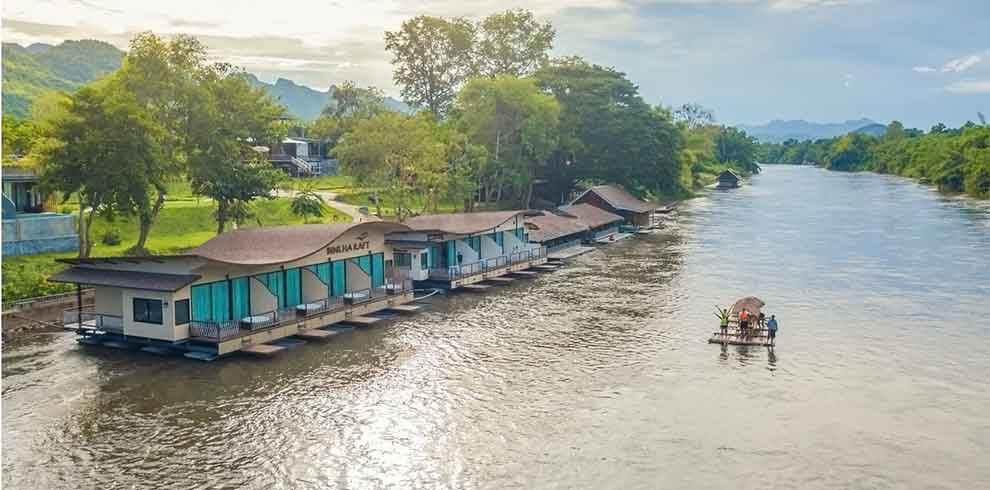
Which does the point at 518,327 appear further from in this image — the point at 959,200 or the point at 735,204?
the point at 959,200

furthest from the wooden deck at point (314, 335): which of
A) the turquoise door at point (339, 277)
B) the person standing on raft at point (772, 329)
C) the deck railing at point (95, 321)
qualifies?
the person standing on raft at point (772, 329)

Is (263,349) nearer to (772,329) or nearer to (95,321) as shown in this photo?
(95,321)

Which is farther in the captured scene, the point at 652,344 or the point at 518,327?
the point at 518,327

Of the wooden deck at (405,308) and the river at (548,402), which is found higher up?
the wooden deck at (405,308)

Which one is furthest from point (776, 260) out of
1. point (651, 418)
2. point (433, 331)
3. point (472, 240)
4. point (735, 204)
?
point (735, 204)

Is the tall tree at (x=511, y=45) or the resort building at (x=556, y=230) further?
the tall tree at (x=511, y=45)

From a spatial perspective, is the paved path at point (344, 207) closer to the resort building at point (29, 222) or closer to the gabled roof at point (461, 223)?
the gabled roof at point (461, 223)
